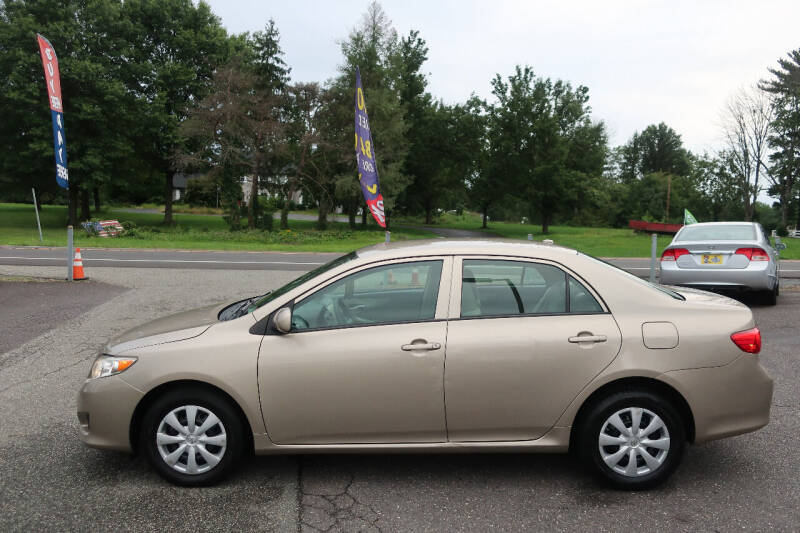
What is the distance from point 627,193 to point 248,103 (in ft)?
203

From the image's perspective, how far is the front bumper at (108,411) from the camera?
3668mm

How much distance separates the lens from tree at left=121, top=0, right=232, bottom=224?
37.5m

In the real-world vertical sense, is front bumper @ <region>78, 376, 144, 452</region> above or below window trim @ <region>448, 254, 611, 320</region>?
below

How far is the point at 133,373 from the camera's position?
3.66 metres

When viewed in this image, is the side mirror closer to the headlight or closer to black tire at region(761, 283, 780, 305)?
the headlight

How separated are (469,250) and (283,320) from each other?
1259 mm

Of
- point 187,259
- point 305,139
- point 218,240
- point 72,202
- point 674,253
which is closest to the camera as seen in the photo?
point 674,253

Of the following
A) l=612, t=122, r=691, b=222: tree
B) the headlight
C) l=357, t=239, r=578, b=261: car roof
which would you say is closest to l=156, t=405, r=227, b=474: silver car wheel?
the headlight

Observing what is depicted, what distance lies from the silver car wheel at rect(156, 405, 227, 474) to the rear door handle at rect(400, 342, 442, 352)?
3.98 ft

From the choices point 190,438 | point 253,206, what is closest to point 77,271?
point 190,438

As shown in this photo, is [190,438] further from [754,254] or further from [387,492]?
[754,254]

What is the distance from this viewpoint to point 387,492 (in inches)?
144

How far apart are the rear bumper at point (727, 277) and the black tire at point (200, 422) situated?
8.44 m

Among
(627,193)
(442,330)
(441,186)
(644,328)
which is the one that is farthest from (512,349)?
(627,193)
